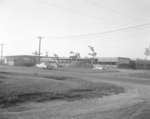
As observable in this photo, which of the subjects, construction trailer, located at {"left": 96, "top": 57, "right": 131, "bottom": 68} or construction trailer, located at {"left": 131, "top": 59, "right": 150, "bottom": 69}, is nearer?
construction trailer, located at {"left": 96, "top": 57, "right": 131, "bottom": 68}

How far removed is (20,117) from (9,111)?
857 millimetres

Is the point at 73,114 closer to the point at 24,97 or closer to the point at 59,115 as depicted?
the point at 59,115

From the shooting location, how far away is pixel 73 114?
582 cm

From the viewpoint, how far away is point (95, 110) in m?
6.41

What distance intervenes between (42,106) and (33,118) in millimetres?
1560

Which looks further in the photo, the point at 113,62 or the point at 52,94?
the point at 113,62

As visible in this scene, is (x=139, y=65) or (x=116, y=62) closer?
(x=139, y=65)

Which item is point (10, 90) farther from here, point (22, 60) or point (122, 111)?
point (22, 60)

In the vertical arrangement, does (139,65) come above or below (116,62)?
below

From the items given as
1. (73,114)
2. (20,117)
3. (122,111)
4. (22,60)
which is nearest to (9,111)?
(20,117)

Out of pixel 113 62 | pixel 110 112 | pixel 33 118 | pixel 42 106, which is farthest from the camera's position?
pixel 113 62

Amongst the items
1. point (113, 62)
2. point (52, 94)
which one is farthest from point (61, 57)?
point (52, 94)

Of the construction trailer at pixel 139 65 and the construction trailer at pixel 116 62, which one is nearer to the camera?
the construction trailer at pixel 116 62

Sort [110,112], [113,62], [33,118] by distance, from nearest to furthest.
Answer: [33,118] → [110,112] → [113,62]
